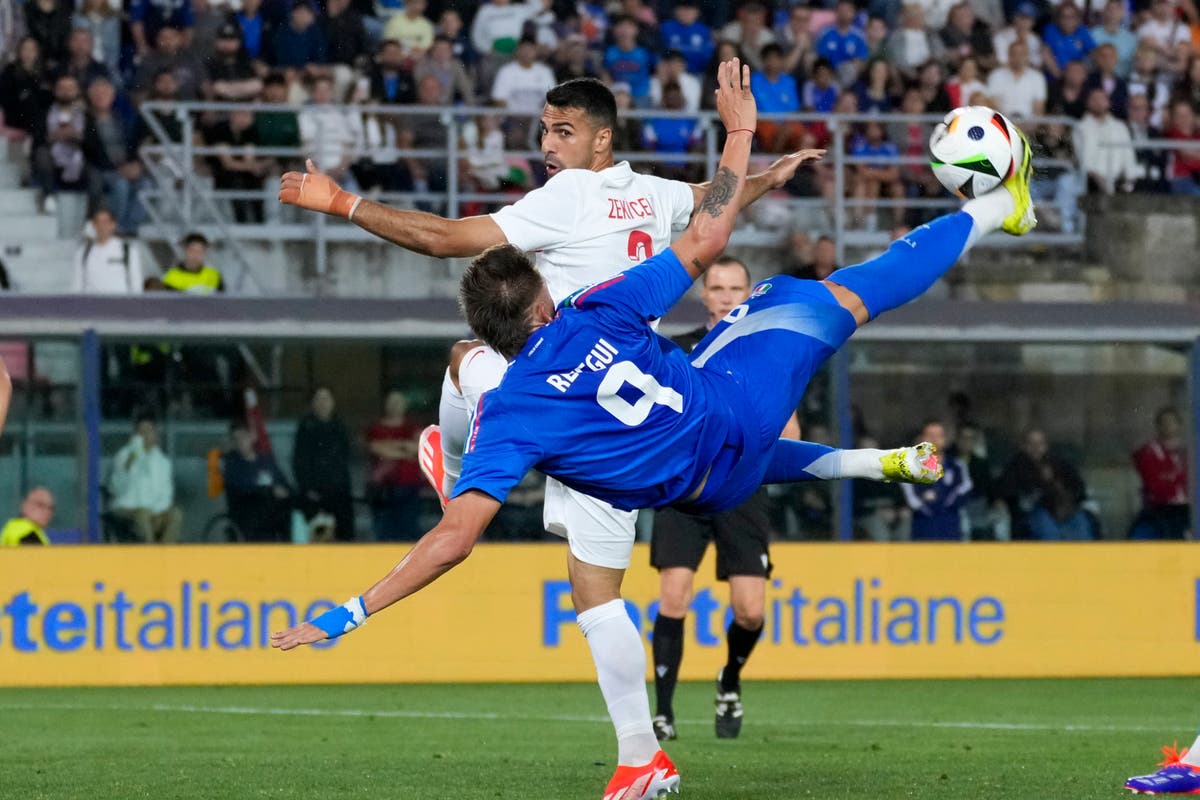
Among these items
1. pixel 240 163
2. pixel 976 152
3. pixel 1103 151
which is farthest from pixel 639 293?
pixel 1103 151

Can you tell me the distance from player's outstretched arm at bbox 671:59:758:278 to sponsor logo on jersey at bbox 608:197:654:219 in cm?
66

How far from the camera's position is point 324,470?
50.8 ft

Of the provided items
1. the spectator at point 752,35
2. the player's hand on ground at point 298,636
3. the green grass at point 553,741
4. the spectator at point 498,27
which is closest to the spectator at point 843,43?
the spectator at point 752,35

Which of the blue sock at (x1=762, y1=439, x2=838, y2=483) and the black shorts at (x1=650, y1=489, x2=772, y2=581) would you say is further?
the black shorts at (x1=650, y1=489, x2=772, y2=581)

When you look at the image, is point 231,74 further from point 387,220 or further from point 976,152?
point 976,152

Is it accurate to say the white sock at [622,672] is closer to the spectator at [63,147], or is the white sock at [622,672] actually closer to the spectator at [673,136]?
the spectator at [673,136]

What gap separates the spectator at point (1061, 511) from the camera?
16375mm

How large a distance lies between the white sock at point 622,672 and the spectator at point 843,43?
12688 millimetres

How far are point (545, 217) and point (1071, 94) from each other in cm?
1278

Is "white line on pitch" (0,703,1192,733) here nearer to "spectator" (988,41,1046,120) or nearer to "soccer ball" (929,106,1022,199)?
"soccer ball" (929,106,1022,199)

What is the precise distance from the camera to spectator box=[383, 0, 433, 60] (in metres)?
18.5

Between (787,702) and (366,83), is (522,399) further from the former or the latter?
(366,83)

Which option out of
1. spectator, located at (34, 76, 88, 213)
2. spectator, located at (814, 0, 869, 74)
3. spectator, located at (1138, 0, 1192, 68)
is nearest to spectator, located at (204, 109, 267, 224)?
spectator, located at (34, 76, 88, 213)

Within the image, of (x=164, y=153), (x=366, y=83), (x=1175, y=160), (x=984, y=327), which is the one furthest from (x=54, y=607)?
(x=1175, y=160)
